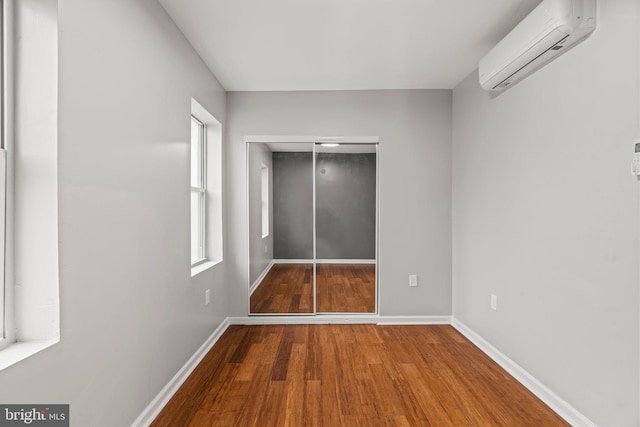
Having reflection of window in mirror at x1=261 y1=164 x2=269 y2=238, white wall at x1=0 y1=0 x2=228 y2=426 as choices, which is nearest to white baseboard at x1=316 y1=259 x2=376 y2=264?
reflection of window in mirror at x1=261 y1=164 x2=269 y2=238

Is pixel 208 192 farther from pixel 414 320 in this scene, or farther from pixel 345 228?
pixel 414 320

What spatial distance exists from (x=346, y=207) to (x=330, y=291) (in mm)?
971

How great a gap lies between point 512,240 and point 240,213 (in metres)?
2.65

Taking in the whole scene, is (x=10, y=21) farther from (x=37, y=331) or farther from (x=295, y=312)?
(x=295, y=312)

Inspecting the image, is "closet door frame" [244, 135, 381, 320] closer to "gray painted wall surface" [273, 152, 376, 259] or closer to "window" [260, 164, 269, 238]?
"gray painted wall surface" [273, 152, 376, 259]

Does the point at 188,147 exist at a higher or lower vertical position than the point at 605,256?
higher

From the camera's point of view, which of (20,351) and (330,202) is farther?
(330,202)

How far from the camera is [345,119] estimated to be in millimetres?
3752

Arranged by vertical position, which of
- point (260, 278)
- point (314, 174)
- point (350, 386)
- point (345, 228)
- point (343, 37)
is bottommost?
point (350, 386)

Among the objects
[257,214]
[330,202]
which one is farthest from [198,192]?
[330,202]

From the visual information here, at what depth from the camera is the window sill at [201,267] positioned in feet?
9.46

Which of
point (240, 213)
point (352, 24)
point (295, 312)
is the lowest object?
point (295, 312)

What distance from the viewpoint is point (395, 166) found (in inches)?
148

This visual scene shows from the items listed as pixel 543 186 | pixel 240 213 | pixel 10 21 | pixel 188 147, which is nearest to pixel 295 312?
pixel 240 213
